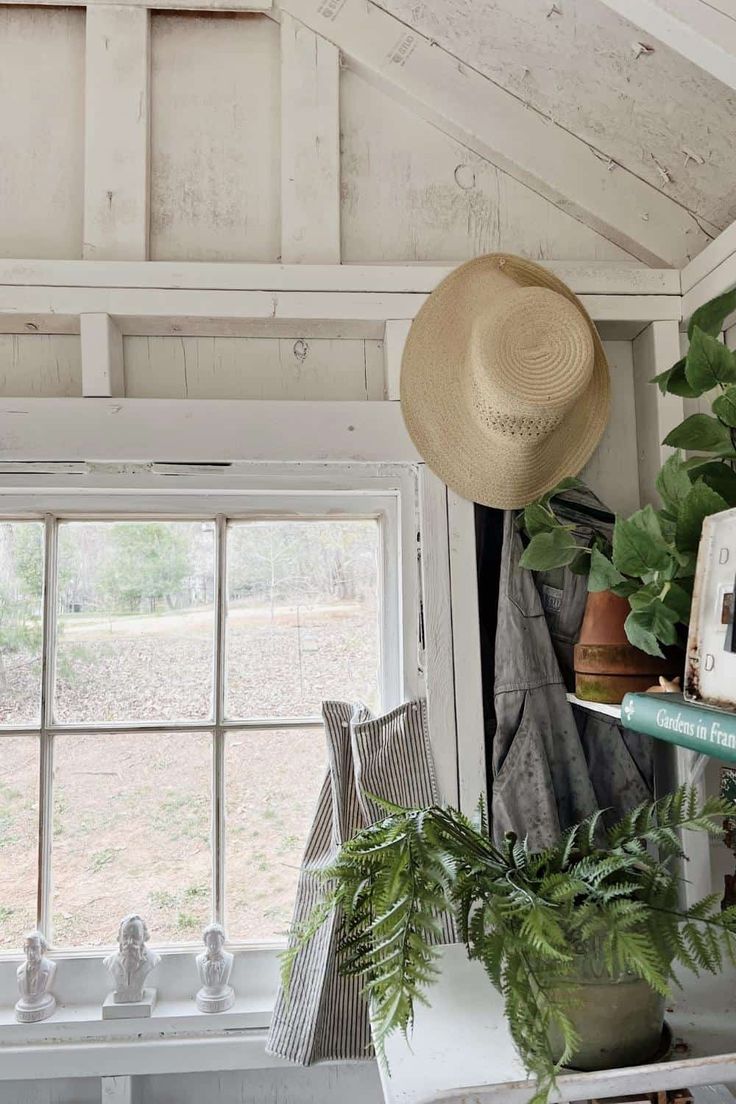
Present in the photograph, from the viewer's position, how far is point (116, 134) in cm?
142

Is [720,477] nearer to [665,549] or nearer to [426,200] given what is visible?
[665,549]

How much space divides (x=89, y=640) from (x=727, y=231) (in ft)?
3.94

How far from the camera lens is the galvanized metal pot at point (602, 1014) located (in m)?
0.87

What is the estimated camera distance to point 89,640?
147 centimetres

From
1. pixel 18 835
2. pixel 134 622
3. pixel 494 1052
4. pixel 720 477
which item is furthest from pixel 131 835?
pixel 720 477

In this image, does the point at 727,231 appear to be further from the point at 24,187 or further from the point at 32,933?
the point at 32,933

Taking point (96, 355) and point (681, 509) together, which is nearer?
point (681, 509)

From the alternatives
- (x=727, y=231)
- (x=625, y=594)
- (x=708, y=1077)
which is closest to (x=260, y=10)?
(x=727, y=231)

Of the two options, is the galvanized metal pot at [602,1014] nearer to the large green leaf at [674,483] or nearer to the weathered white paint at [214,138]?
the large green leaf at [674,483]

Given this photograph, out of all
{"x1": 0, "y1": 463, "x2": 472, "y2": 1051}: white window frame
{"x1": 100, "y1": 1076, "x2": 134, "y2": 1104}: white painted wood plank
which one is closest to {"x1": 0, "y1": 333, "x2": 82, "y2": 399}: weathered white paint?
{"x1": 0, "y1": 463, "x2": 472, "y2": 1051}: white window frame

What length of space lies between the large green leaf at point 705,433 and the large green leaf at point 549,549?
0.68ft

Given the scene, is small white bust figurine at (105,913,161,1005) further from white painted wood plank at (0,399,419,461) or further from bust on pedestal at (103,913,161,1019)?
white painted wood plank at (0,399,419,461)

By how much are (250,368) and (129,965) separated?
0.97 meters

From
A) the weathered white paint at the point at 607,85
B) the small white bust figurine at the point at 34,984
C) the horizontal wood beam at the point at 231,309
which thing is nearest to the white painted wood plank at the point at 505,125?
the weathered white paint at the point at 607,85
